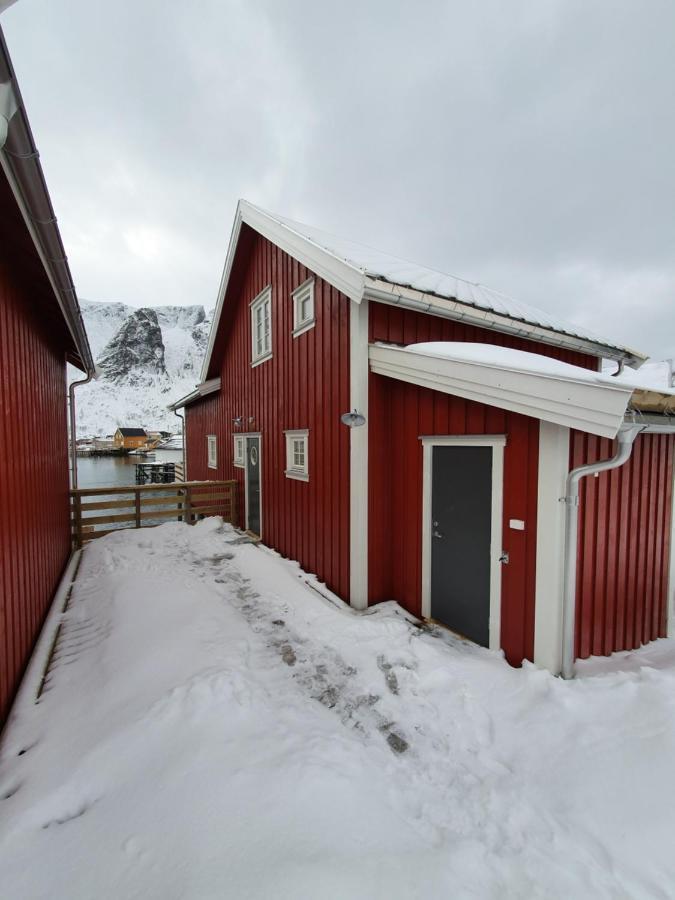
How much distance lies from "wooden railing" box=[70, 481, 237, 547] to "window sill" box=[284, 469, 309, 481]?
2.67 meters

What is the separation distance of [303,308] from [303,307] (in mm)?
14

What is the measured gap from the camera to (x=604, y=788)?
1.84 m

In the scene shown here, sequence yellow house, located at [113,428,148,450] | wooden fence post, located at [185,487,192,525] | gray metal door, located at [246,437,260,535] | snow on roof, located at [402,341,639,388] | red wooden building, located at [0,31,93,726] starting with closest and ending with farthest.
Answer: red wooden building, located at [0,31,93,726], snow on roof, located at [402,341,639,388], gray metal door, located at [246,437,260,535], wooden fence post, located at [185,487,192,525], yellow house, located at [113,428,148,450]

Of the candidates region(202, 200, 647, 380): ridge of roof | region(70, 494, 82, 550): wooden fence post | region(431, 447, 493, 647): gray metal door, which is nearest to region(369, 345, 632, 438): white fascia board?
region(431, 447, 493, 647): gray metal door

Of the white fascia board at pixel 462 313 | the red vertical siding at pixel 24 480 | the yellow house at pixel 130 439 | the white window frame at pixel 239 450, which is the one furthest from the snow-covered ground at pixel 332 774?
the yellow house at pixel 130 439

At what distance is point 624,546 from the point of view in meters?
3.25

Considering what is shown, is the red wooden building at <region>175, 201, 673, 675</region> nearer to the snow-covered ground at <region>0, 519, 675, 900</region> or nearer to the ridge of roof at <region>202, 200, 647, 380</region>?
the ridge of roof at <region>202, 200, 647, 380</region>

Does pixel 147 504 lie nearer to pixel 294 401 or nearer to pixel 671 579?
pixel 294 401

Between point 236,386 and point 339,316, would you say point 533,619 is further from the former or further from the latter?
point 236,386

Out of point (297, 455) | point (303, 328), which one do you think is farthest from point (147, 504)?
point (303, 328)

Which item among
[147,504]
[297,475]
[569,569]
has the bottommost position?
[147,504]

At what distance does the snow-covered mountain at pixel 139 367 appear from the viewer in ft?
249

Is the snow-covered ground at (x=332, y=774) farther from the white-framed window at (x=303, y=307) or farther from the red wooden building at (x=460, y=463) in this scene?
the white-framed window at (x=303, y=307)

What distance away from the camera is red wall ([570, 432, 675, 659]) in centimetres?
295
